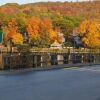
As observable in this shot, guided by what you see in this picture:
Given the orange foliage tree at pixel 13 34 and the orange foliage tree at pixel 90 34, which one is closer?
the orange foliage tree at pixel 13 34

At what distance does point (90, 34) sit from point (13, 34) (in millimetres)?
23311

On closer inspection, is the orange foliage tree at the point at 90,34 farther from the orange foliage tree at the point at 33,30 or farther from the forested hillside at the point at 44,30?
the orange foliage tree at the point at 33,30

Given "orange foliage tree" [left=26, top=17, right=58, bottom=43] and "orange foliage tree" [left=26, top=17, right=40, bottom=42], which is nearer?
"orange foliage tree" [left=26, top=17, right=58, bottom=43]

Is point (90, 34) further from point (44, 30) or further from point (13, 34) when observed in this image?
point (13, 34)

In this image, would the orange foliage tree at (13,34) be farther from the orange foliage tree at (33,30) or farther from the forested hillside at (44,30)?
the orange foliage tree at (33,30)

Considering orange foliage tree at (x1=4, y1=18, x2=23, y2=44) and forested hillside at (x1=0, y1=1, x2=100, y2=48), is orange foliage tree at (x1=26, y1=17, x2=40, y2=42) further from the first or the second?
orange foliage tree at (x1=4, y1=18, x2=23, y2=44)

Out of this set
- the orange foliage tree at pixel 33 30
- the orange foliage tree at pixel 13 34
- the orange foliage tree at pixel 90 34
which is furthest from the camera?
the orange foliage tree at pixel 90 34

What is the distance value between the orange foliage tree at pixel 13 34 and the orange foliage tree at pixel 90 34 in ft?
65.4

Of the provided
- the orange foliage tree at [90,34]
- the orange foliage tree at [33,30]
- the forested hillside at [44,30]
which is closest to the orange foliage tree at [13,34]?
the forested hillside at [44,30]

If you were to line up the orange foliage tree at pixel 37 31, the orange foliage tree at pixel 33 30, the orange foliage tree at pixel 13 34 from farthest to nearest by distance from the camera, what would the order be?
the orange foliage tree at pixel 33 30
the orange foliage tree at pixel 37 31
the orange foliage tree at pixel 13 34

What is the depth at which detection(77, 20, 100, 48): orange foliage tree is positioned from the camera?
365 ft

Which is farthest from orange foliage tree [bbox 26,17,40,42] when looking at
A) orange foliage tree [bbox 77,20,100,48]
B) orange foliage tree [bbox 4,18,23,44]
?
orange foliage tree [bbox 77,20,100,48]

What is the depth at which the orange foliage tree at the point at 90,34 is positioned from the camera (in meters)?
111

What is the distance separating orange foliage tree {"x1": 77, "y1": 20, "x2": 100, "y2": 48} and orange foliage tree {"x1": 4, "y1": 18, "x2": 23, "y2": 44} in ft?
65.4
